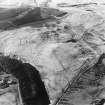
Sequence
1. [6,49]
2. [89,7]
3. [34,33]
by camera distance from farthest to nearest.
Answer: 1. [89,7]
2. [34,33]
3. [6,49]

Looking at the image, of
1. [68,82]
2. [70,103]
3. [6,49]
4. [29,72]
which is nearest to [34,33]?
[6,49]

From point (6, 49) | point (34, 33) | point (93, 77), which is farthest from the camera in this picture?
point (34, 33)

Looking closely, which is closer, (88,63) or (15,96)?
(15,96)

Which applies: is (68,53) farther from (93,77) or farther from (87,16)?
(87,16)

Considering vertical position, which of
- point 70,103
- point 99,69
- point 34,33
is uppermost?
point 34,33

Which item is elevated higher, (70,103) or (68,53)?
(68,53)

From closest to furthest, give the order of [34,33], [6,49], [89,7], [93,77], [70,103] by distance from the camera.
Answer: [70,103], [93,77], [6,49], [34,33], [89,7]

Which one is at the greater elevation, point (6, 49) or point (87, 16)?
point (87, 16)

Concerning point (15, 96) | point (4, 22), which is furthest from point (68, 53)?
point (4, 22)

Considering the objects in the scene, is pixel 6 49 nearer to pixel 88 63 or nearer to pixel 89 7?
pixel 88 63
